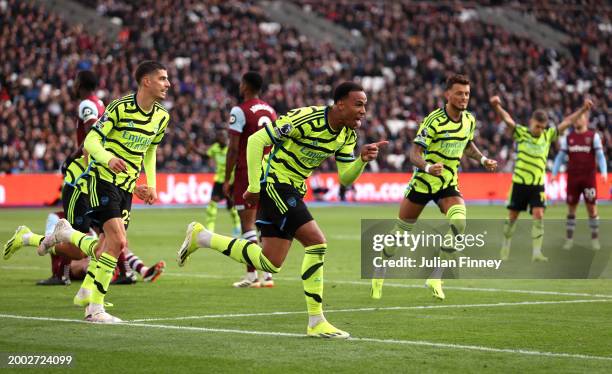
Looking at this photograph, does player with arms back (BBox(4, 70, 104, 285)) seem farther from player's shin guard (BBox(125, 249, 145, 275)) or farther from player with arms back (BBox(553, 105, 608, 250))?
player with arms back (BBox(553, 105, 608, 250))

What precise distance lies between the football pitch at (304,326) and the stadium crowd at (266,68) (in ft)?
73.5

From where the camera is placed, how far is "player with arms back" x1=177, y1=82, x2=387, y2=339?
31.4 feet

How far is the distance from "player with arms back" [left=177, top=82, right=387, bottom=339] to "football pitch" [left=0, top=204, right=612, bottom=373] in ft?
1.84

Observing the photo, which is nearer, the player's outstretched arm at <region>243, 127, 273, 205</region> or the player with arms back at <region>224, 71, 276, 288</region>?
the player's outstretched arm at <region>243, 127, 273, 205</region>

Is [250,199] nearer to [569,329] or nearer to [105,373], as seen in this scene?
[105,373]

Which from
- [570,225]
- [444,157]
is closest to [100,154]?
[444,157]

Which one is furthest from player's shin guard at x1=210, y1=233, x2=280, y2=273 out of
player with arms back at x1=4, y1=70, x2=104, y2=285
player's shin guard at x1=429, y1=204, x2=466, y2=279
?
player's shin guard at x1=429, y1=204, x2=466, y2=279

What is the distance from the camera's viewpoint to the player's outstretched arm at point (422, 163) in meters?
12.6

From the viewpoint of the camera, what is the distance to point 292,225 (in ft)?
31.8

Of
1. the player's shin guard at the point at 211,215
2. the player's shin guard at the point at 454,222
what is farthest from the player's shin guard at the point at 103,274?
the player's shin guard at the point at 211,215

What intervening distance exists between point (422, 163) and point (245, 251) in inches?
147

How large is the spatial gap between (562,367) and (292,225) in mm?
2780

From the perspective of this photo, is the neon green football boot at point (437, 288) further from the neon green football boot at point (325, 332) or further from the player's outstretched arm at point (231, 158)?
the neon green football boot at point (325, 332)

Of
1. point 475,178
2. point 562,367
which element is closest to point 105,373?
point 562,367
